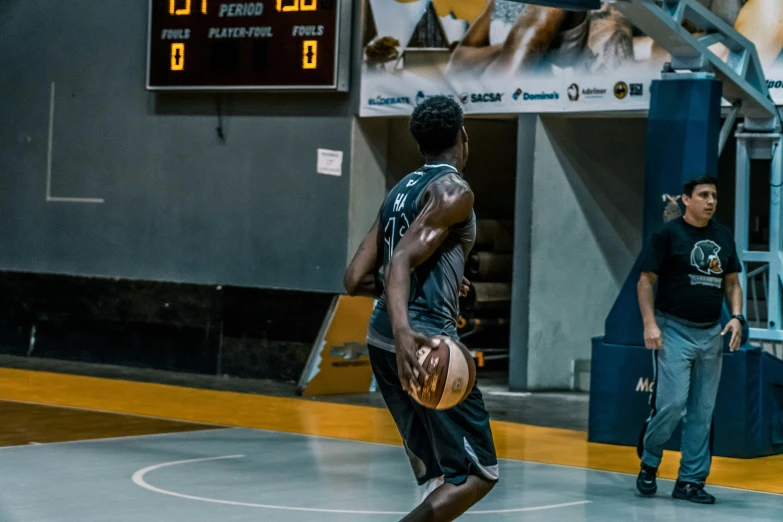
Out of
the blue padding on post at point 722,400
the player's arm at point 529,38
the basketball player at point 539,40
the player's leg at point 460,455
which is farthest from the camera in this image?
the player's arm at point 529,38

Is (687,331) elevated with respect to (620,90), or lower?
lower

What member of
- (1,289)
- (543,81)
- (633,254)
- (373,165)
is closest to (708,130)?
(543,81)

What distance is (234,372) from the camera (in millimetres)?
15938

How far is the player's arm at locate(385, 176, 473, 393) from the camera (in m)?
5.12

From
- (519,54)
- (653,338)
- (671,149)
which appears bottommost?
(653,338)

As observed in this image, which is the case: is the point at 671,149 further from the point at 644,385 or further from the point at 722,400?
the point at 722,400

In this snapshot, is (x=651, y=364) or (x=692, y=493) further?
(x=651, y=364)

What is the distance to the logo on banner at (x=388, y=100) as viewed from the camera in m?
15.2

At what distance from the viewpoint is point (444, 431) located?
548 centimetres

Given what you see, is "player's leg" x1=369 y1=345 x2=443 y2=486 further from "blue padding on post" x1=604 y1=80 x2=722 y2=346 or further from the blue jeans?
"blue padding on post" x1=604 y1=80 x2=722 y2=346

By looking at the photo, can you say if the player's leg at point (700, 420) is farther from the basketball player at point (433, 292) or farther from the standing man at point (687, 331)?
the basketball player at point (433, 292)

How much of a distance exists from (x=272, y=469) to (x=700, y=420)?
2.94m

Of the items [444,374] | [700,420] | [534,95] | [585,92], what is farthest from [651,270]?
[534,95]

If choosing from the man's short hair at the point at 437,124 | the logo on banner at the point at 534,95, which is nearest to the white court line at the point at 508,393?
the logo on banner at the point at 534,95
